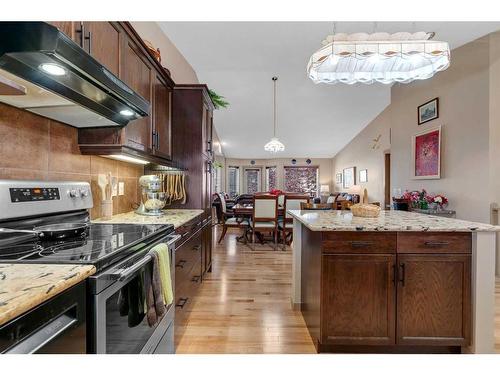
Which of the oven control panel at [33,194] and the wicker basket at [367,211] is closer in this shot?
the oven control panel at [33,194]

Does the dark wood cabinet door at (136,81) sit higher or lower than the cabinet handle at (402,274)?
higher

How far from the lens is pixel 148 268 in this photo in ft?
3.77

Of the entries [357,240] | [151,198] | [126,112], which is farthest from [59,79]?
[357,240]

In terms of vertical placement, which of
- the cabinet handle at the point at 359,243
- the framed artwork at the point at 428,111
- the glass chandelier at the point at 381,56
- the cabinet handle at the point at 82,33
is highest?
the framed artwork at the point at 428,111

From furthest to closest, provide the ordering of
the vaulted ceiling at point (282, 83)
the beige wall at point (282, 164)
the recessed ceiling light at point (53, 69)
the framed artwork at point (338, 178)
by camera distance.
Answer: the beige wall at point (282, 164)
the framed artwork at point (338, 178)
the vaulted ceiling at point (282, 83)
the recessed ceiling light at point (53, 69)

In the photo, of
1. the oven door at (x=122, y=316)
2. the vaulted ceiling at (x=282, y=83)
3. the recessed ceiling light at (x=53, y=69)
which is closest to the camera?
the oven door at (x=122, y=316)

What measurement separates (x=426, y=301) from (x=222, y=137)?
7154 mm

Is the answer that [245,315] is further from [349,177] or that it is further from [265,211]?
[349,177]

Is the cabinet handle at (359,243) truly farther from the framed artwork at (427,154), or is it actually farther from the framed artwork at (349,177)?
the framed artwork at (349,177)

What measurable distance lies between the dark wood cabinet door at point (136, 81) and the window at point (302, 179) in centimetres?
850

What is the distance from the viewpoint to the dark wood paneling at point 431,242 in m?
1.57

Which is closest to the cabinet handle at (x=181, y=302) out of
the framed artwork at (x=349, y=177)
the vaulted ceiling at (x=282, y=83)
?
the vaulted ceiling at (x=282, y=83)

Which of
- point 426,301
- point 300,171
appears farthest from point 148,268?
point 300,171

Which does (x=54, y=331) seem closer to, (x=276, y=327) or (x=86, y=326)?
(x=86, y=326)
